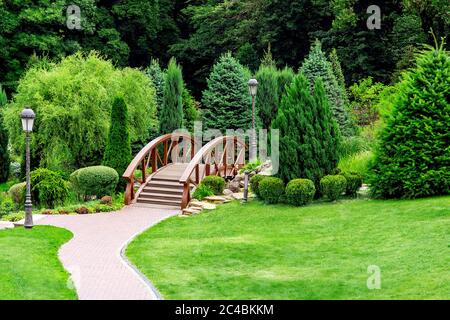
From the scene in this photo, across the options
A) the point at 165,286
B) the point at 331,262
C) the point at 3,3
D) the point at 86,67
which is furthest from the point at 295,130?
the point at 3,3

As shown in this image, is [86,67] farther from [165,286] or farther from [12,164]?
[165,286]

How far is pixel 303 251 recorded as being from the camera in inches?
612

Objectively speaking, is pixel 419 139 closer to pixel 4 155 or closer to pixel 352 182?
pixel 352 182

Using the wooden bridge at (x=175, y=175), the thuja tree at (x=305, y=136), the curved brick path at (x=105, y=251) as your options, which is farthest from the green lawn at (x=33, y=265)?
the thuja tree at (x=305, y=136)

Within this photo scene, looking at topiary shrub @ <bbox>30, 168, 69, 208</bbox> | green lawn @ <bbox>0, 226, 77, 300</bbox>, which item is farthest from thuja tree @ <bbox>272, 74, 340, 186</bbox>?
topiary shrub @ <bbox>30, 168, 69, 208</bbox>

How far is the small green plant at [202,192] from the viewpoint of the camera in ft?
74.5

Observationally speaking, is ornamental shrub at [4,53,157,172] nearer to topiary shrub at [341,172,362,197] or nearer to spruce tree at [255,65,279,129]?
spruce tree at [255,65,279,129]

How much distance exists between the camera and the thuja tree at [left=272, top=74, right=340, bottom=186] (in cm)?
2116

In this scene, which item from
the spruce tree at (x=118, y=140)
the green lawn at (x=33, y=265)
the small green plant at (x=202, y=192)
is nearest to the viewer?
the green lawn at (x=33, y=265)

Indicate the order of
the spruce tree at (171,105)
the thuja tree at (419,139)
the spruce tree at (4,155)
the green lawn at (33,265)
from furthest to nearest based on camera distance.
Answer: the spruce tree at (4,155) → the spruce tree at (171,105) → the thuja tree at (419,139) → the green lawn at (33,265)

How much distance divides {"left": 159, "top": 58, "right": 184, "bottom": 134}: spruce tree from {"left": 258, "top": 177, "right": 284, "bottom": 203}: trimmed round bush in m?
10.4

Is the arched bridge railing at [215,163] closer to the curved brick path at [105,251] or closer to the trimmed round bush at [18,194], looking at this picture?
the curved brick path at [105,251]

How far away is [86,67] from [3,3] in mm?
16187

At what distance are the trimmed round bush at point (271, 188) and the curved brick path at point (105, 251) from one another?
9.06 feet
